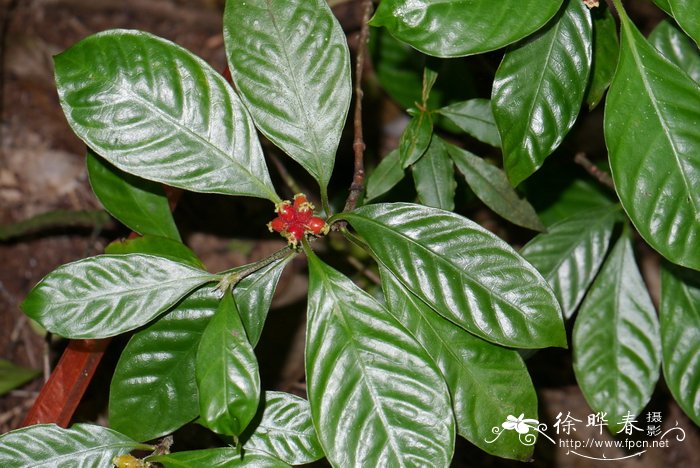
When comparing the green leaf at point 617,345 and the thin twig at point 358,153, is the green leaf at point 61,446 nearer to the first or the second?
the thin twig at point 358,153

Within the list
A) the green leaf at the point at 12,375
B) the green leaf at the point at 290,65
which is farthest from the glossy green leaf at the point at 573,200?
the green leaf at the point at 12,375

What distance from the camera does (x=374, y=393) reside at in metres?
1.13

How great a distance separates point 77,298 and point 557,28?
0.94 m

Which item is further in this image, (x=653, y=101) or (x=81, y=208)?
(x=81, y=208)

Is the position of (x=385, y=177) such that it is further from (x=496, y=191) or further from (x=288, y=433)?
(x=288, y=433)

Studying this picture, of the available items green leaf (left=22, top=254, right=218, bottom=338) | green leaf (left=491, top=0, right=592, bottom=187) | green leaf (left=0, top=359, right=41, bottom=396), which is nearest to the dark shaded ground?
green leaf (left=0, top=359, right=41, bottom=396)

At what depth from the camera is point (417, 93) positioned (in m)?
1.90

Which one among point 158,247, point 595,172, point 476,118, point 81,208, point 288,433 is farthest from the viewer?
point 81,208

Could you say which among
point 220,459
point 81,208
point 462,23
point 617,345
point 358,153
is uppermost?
point 462,23

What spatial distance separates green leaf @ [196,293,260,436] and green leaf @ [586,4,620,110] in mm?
773

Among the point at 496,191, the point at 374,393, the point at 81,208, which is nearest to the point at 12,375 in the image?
the point at 81,208

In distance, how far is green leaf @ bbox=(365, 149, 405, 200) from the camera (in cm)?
148

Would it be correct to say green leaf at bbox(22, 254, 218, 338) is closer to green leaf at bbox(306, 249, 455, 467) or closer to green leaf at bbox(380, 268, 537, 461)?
green leaf at bbox(306, 249, 455, 467)

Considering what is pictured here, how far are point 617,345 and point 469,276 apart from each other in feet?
2.03
